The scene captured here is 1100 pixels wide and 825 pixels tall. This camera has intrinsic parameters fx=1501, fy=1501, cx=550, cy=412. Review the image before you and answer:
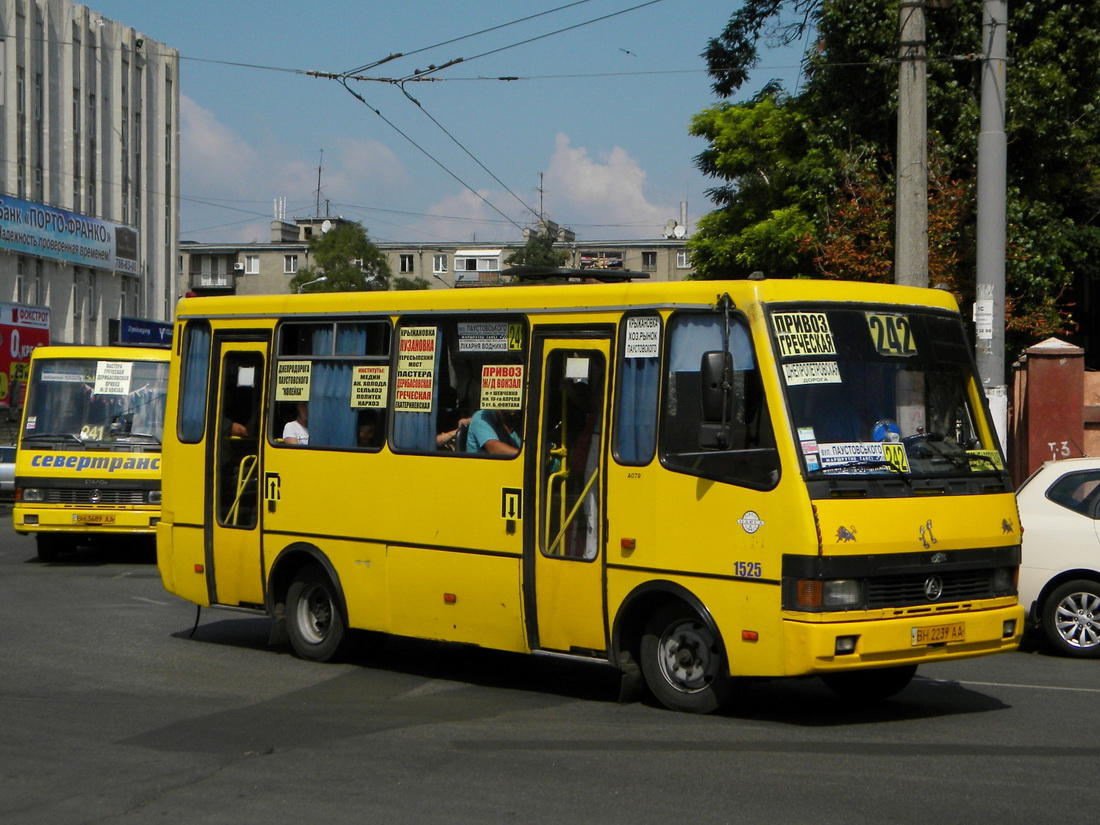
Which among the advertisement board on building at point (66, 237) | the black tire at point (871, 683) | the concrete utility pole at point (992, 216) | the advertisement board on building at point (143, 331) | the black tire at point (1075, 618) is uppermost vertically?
the advertisement board on building at point (66, 237)

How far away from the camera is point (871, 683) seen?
372 inches

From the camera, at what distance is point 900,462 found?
27.7 feet

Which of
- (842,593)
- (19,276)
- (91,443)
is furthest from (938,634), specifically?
(19,276)

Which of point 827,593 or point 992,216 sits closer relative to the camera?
point 827,593

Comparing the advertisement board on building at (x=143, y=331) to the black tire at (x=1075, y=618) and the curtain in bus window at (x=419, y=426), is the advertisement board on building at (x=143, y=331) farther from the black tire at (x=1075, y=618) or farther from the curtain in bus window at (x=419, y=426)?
the black tire at (x=1075, y=618)

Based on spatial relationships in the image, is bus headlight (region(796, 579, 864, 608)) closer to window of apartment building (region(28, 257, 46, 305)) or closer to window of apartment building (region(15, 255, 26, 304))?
window of apartment building (region(15, 255, 26, 304))

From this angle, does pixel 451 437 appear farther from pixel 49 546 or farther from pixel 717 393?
A: pixel 49 546

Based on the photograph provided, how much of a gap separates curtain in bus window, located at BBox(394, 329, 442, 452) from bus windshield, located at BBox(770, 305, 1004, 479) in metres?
2.76

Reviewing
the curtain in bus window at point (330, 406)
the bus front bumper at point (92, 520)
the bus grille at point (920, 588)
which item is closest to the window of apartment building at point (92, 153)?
the bus front bumper at point (92, 520)

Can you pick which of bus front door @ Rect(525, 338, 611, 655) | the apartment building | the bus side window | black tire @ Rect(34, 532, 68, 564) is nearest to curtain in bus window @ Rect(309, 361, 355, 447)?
bus front door @ Rect(525, 338, 611, 655)

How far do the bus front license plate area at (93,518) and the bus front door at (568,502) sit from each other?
10751mm

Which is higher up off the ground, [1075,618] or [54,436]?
[54,436]

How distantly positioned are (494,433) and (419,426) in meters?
0.75

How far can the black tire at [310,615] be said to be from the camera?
1113cm
